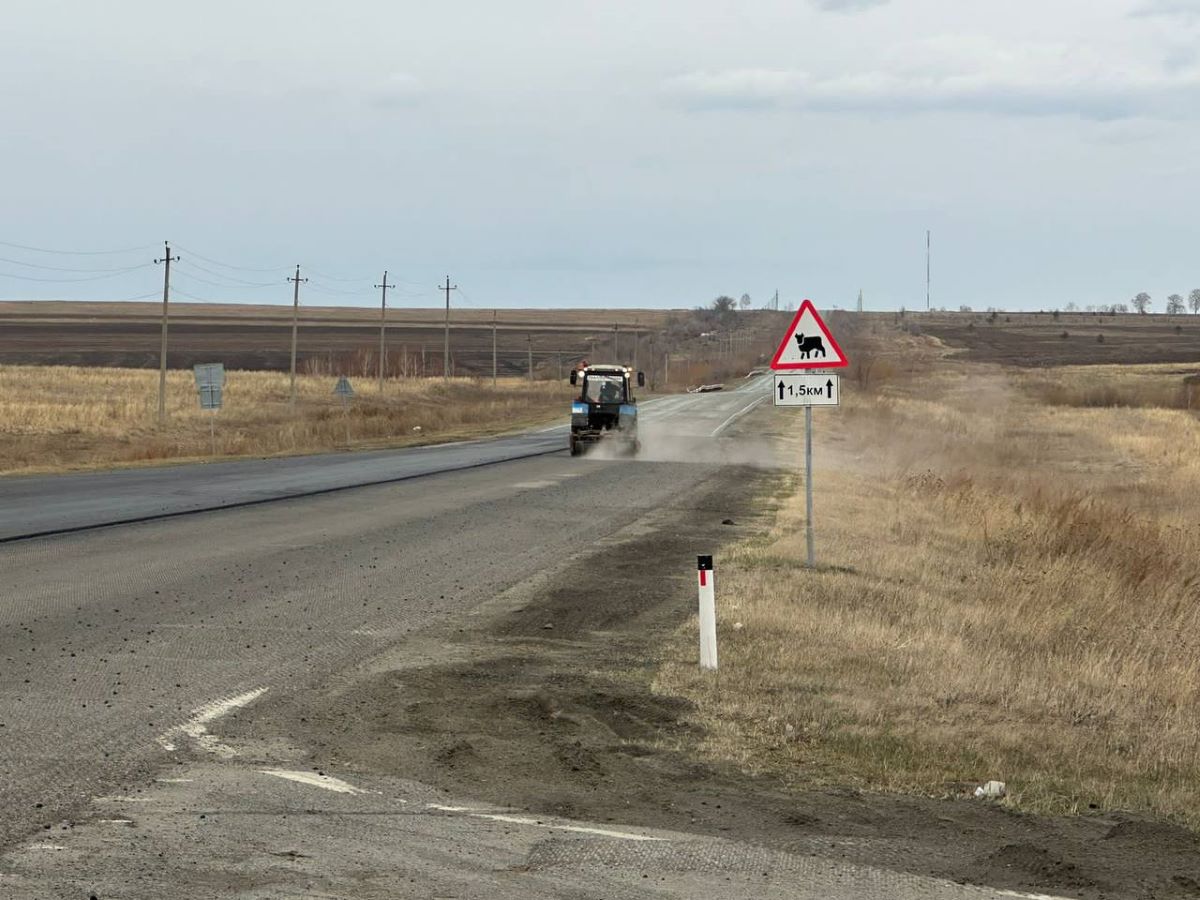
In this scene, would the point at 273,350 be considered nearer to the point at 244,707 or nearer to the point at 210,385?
the point at 210,385

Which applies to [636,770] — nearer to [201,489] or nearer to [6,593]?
[6,593]

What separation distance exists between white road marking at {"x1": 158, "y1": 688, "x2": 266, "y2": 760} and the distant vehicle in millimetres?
31182

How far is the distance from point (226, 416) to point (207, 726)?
6238 cm

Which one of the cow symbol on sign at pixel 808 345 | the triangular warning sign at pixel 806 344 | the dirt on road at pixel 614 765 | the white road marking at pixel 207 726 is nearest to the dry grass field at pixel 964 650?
the dirt on road at pixel 614 765

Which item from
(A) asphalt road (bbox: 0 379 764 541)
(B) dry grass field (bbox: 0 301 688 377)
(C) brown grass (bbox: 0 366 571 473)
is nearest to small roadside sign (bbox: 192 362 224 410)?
(C) brown grass (bbox: 0 366 571 473)

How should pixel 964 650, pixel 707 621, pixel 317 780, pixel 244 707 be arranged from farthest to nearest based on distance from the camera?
1. pixel 964 650
2. pixel 707 621
3. pixel 244 707
4. pixel 317 780

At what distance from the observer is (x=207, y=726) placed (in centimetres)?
815

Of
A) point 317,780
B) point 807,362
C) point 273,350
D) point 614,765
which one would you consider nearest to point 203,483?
point 807,362

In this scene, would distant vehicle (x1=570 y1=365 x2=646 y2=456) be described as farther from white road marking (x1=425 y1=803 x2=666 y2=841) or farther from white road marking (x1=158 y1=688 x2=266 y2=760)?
white road marking (x1=425 y1=803 x2=666 y2=841)

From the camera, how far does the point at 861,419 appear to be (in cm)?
6312

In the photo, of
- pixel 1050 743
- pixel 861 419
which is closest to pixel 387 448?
pixel 861 419

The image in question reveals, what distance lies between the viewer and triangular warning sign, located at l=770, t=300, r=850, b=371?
49.3 ft

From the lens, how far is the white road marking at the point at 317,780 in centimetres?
703

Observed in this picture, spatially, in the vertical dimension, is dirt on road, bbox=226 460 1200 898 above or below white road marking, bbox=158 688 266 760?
below
